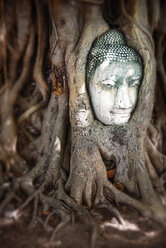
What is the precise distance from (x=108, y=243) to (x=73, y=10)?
2159 millimetres

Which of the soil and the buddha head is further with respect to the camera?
the buddha head

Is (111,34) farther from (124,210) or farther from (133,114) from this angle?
(124,210)

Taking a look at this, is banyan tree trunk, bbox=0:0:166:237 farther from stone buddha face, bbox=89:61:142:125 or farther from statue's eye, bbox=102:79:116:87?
statue's eye, bbox=102:79:116:87

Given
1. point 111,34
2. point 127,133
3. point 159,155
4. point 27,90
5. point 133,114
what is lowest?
point 159,155

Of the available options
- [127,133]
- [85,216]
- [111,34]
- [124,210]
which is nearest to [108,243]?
[85,216]

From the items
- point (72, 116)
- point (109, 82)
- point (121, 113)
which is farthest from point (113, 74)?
point (72, 116)

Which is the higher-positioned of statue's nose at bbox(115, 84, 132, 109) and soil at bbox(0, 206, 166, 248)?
statue's nose at bbox(115, 84, 132, 109)

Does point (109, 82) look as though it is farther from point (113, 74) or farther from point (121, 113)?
point (121, 113)

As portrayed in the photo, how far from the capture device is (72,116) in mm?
2219

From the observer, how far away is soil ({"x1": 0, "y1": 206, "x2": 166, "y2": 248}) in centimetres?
181

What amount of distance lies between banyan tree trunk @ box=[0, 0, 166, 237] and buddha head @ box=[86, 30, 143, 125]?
0.24ft

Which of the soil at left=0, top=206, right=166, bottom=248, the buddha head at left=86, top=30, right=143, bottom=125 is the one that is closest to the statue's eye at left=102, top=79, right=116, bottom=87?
the buddha head at left=86, top=30, right=143, bottom=125

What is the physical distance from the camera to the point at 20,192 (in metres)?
2.40

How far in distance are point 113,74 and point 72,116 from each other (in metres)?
0.59
